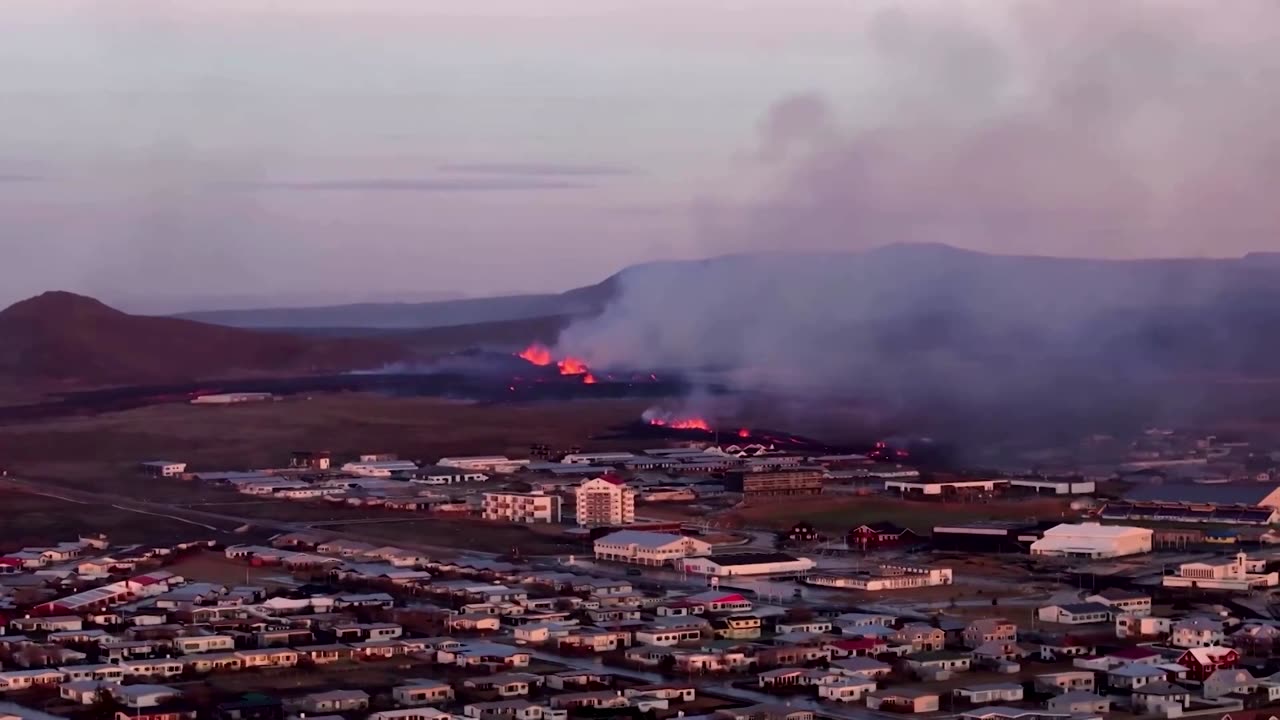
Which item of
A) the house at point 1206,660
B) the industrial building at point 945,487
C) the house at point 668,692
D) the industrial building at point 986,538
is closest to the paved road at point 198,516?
the industrial building at point 986,538

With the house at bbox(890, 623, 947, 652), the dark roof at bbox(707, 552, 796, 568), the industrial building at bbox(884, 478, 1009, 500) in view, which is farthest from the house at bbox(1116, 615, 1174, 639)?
the industrial building at bbox(884, 478, 1009, 500)

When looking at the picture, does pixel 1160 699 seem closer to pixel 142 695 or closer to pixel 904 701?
pixel 904 701

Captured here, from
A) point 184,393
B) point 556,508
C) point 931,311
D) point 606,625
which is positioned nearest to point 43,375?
point 184,393

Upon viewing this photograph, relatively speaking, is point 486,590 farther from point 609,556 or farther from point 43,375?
point 43,375

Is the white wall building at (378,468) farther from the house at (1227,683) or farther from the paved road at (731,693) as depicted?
the house at (1227,683)

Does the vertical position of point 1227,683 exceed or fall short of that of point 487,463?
it falls short

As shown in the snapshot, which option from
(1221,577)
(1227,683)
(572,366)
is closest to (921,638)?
(1227,683)
